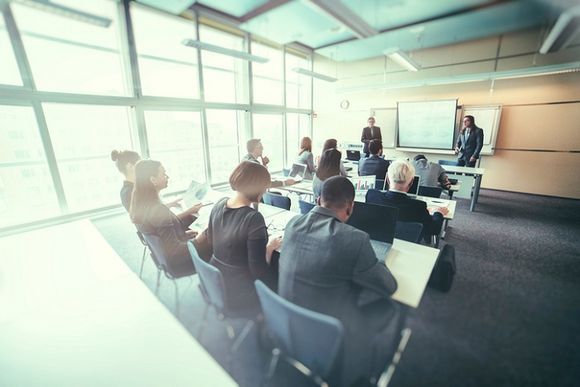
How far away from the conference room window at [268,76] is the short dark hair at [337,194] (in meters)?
5.82

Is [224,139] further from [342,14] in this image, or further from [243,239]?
[243,239]

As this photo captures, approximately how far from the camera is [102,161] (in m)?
4.58

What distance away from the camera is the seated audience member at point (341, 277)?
1138 millimetres

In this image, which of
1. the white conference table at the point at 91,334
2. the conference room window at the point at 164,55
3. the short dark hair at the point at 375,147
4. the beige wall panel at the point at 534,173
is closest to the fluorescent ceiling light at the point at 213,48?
the conference room window at the point at 164,55

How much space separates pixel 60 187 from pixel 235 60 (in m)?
4.36

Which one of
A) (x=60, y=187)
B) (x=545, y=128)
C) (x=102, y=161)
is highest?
(x=545, y=128)

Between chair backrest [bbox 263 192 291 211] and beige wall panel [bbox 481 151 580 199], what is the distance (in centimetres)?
586

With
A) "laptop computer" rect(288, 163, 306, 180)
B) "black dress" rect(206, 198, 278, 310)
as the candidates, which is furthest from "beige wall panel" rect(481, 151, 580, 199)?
"black dress" rect(206, 198, 278, 310)

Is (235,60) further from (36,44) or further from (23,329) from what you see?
(23,329)

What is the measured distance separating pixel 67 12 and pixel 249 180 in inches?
130

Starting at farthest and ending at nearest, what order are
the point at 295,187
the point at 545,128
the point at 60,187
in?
the point at 545,128, the point at 60,187, the point at 295,187

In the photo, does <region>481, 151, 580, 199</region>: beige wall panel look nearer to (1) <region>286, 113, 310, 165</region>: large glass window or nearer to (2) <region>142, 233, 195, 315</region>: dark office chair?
(1) <region>286, 113, 310, 165</region>: large glass window

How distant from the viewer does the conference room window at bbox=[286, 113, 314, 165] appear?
8.03 m

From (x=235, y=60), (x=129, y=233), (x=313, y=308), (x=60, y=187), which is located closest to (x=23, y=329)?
(x=313, y=308)
